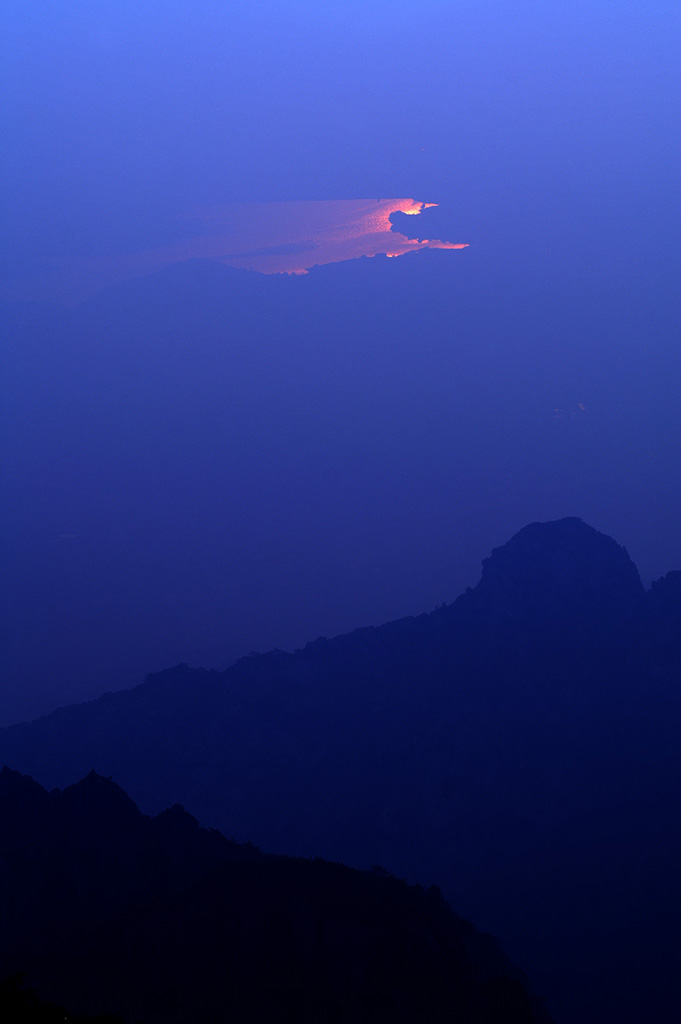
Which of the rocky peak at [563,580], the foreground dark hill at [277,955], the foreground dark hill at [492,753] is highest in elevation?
the rocky peak at [563,580]

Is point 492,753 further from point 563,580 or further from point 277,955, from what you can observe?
point 277,955

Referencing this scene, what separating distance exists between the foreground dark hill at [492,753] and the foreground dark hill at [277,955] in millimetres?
44140

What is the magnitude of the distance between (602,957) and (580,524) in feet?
300

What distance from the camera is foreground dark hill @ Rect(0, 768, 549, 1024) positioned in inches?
2111

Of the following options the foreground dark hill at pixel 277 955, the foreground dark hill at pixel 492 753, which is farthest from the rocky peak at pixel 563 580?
the foreground dark hill at pixel 277 955

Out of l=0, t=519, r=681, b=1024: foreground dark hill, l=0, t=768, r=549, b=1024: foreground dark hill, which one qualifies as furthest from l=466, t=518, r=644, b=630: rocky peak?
l=0, t=768, r=549, b=1024: foreground dark hill

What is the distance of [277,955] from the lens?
56.8m

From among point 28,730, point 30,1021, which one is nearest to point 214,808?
point 28,730

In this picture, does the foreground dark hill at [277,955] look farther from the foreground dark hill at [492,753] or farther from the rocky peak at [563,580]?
the rocky peak at [563,580]

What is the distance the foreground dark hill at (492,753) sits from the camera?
354 feet

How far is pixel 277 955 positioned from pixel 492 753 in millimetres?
93334

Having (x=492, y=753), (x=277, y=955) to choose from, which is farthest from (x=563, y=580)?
(x=277, y=955)

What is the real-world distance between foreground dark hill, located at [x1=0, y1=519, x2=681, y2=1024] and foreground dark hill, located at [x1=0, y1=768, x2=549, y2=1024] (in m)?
44.1

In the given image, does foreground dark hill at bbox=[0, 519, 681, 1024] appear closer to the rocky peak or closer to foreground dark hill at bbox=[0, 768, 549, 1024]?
the rocky peak
